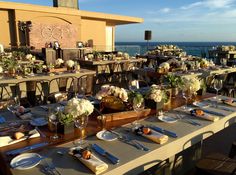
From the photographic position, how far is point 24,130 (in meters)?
2.32

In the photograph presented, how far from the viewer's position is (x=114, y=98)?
2686mm

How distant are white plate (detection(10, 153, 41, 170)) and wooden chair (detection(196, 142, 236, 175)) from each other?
1565 millimetres

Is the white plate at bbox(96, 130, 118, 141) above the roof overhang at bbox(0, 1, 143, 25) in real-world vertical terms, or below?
below

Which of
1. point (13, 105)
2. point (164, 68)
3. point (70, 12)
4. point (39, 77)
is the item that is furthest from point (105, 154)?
point (70, 12)

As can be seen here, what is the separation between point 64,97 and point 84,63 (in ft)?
17.6

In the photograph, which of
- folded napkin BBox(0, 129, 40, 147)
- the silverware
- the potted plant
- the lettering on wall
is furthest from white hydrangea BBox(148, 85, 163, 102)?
the lettering on wall

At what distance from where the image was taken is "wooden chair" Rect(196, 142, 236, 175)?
2398 mm

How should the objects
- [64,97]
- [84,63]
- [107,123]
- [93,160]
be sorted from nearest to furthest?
[93,160] → [107,123] → [64,97] → [84,63]

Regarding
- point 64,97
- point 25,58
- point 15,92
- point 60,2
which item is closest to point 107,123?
point 64,97

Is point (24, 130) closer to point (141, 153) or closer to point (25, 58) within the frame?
point (141, 153)

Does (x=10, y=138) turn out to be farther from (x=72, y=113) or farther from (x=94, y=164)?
(x=94, y=164)

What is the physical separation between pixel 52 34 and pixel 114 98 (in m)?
13.3

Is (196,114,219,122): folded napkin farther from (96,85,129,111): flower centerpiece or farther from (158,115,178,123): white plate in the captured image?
(96,85,129,111): flower centerpiece

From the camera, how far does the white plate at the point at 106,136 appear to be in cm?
217
